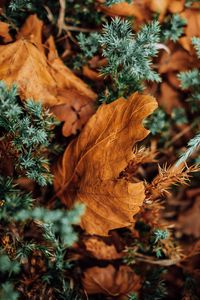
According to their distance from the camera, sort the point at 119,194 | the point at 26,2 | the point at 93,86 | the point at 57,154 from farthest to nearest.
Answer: the point at 93,86 < the point at 57,154 < the point at 26,2 < the point at 119,194

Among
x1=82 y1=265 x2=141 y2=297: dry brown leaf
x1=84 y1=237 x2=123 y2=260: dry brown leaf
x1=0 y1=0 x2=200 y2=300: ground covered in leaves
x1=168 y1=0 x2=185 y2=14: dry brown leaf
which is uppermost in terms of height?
x1=168 y1=0 x2=185 y2=14: dry brown leaf

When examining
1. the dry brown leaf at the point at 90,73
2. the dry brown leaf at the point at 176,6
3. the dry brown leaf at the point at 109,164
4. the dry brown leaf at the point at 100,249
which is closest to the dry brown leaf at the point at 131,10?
the dry brown leaf at the point at 176,6

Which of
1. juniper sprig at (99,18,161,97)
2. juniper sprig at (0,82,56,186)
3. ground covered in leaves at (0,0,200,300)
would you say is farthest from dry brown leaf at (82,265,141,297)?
juniper sprig at (99,18,161,97)

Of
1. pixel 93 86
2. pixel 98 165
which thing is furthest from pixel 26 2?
pixel 98 165

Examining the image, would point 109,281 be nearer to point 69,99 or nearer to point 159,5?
point 69,99

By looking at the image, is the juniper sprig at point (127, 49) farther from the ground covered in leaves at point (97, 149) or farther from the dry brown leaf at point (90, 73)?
the dry brown leaf at point (90, 73)

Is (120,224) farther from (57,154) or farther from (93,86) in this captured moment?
(93,86)

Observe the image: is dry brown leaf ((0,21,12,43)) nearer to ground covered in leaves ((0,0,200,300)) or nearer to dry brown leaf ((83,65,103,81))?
ground covered in leaves ((0,0,200,300))
